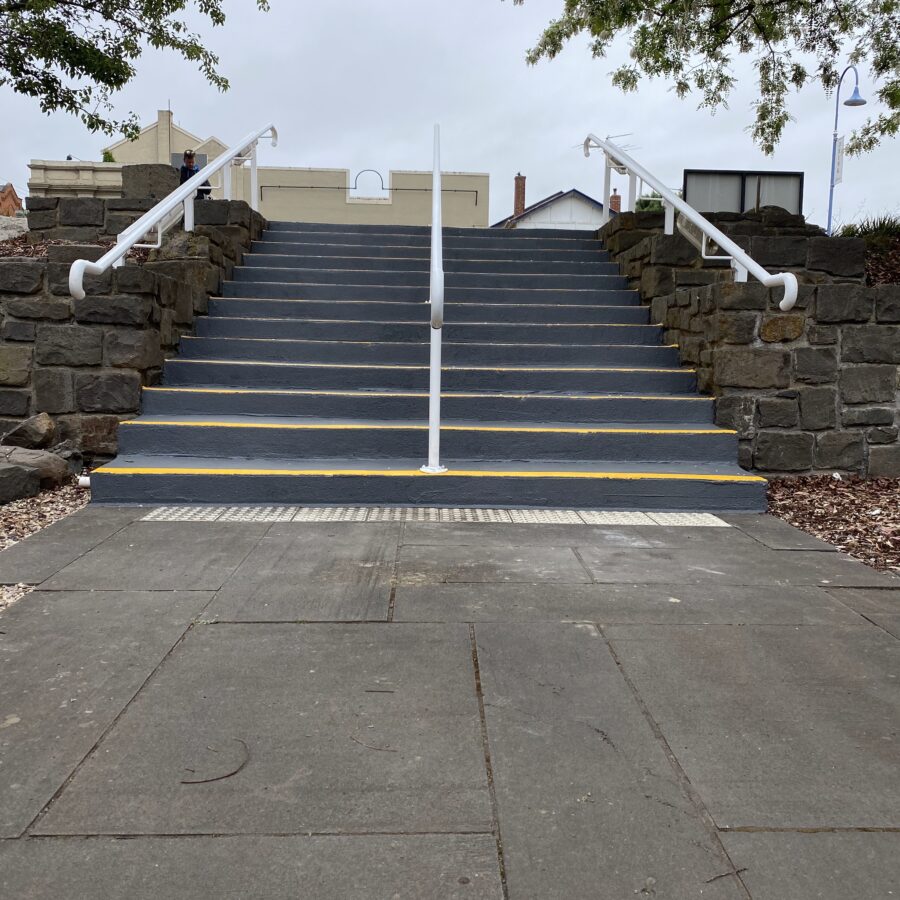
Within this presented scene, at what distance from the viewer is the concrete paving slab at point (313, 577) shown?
3092 millimetres

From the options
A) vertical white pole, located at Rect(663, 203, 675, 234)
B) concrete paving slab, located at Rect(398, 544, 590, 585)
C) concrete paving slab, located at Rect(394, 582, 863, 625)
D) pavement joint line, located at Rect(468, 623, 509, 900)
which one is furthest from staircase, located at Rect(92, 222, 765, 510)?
pavement joint line, located at Rect(468, 623, 509, 900)

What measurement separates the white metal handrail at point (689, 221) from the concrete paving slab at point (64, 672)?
4026 mm

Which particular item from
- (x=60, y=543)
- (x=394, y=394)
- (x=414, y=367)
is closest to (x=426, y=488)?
(x=394, y=394)

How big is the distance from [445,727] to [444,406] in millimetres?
3706

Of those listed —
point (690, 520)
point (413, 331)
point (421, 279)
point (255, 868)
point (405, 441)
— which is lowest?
point (255, 868)

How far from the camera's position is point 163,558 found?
12.3ft

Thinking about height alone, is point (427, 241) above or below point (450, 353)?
above

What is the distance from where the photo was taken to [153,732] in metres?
2.17

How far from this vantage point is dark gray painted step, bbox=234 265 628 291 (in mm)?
7906

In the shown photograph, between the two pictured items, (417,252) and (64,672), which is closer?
(64,672)

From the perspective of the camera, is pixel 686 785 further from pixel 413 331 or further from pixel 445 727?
pixel 413 331

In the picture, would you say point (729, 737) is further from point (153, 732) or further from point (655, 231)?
point (655, 231)

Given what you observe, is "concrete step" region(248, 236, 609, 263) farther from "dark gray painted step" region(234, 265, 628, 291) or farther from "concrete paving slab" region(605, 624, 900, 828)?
"concrete paving slab" region(605, 624, 900, 828)

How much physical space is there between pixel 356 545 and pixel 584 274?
5.29 m
